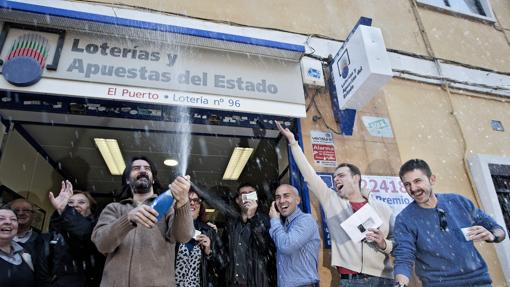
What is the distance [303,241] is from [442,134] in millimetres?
3405

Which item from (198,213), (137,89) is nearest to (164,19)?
(137,89)

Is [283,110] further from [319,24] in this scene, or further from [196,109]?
[319,24]

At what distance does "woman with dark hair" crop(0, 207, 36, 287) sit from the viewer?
8.76ft

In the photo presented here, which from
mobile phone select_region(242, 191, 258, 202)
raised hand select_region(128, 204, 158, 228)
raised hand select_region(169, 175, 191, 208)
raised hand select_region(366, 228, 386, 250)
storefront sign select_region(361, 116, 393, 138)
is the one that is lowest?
raised hand select_region(366, 228, 386, 250)

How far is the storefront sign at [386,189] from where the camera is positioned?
4289 mm

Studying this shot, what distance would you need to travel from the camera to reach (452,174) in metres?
4.95

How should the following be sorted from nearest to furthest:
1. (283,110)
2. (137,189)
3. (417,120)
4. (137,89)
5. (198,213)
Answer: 1. (137,189)
2. (198,213)
3. (137,89)
4. (283,110)
5. (417,120)

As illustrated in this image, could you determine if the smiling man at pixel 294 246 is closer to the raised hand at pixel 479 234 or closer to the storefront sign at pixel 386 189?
the storefront sign at pixel 386 189

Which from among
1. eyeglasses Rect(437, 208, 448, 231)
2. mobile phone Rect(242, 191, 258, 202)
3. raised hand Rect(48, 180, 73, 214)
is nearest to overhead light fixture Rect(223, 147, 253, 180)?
mobile phone Rect(242, 191, 258, 202)

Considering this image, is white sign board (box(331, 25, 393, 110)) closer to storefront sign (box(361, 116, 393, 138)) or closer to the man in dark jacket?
storefront sign (box(361, 116, 393, 138))

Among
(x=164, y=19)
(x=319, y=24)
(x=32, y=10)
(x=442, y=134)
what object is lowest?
(x=442, y=134)

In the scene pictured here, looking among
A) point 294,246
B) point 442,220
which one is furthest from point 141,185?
point 442,220

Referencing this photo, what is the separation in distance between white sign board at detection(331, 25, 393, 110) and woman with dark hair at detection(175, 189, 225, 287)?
2.46 m

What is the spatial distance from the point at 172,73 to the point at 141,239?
7.48ft
